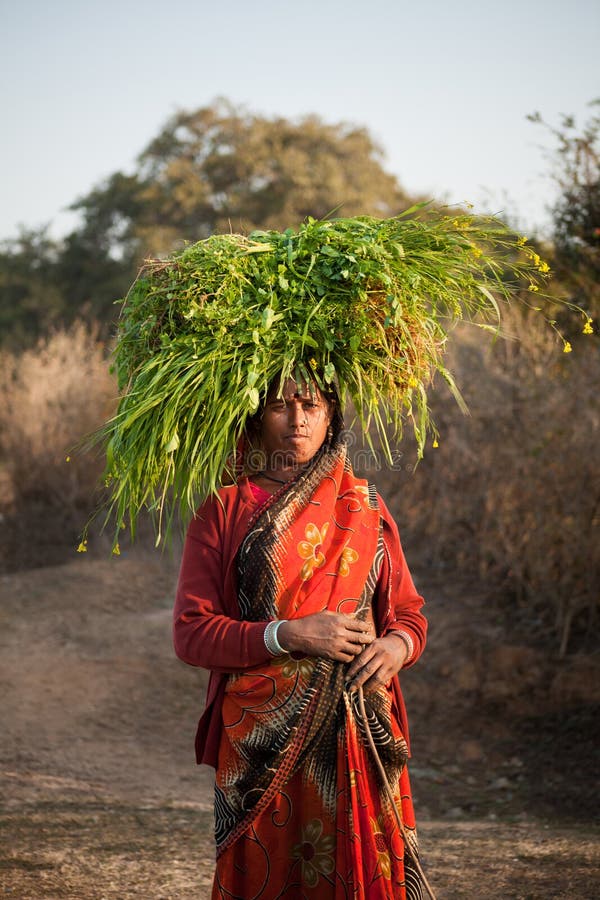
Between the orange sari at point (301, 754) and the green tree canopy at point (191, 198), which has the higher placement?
the green tree canopy at point (191, 198)

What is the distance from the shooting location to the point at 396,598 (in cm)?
248

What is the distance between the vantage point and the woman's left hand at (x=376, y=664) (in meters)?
2.29

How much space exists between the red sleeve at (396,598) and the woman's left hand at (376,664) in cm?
7

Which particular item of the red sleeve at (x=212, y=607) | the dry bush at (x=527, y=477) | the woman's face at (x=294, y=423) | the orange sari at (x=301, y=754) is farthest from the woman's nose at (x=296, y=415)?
the dry bush at (x=527, y=477)

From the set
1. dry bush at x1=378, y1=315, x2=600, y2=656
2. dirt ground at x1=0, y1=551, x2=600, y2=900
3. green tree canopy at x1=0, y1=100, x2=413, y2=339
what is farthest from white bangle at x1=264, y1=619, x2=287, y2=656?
green tree canopy at x1=0, y1=100, x2=413, y2=339

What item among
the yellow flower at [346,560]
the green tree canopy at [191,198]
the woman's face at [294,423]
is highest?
the green tree canopy at [191,198]

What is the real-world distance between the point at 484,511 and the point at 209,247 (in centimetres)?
581

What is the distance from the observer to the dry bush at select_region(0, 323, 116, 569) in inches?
417

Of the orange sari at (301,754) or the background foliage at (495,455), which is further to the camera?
the background foliage at (495,455)

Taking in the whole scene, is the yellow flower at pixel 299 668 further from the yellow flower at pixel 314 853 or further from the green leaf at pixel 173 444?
the green leaf at pixel 173 444

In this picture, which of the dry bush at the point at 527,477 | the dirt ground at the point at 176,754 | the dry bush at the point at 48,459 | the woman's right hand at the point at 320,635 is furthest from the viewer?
the dry bush at the point at 48,459

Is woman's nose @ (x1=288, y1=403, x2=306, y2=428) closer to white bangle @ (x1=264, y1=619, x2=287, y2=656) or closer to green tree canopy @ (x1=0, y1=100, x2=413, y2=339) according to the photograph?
white bangle @ (x1=264, y1=619, x2=287, y2=656)

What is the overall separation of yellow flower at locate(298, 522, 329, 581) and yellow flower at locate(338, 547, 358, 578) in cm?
5

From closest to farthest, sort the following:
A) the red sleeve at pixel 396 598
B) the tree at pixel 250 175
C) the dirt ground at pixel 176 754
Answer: the red sleeve at pixel 396 598 < the dirt ground at pixel 176 754 < the tree at pixel 250 175
